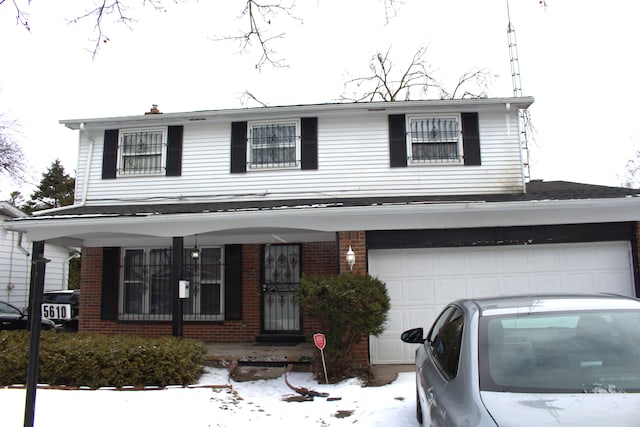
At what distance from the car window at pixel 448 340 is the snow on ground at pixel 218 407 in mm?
1451

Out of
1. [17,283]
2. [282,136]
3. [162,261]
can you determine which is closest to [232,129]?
[282,136]

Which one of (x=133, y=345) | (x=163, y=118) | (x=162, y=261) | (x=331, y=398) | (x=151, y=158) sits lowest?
(x=331, y=398)

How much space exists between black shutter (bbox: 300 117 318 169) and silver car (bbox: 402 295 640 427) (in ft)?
23.3

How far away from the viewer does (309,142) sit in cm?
1031

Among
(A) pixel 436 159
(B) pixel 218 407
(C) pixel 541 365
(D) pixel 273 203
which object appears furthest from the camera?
(A) pixel 436 159

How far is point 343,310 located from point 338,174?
150 inches

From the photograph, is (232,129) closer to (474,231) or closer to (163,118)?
(163,118)

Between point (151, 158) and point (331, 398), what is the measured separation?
7.02 m

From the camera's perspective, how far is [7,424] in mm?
5160

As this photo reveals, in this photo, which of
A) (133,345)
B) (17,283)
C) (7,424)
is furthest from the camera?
(17,283)

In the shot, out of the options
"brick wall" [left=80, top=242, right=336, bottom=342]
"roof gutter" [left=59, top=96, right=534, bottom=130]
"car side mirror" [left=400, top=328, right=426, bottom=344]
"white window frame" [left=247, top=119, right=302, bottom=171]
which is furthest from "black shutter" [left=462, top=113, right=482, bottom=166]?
"car side mirror" [left=400, top=328, right=426, bottom=344]

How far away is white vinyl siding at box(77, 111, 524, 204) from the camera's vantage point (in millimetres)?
9945

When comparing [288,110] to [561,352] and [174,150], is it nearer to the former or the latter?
[174,150]

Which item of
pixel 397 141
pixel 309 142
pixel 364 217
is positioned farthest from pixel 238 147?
pixel 364 217
